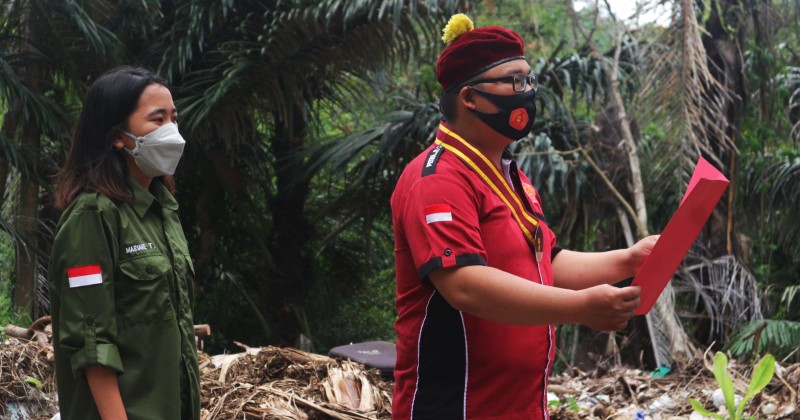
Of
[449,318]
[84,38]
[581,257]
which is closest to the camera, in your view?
[449,318]

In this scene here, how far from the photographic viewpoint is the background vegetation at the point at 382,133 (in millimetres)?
Answer: 7605

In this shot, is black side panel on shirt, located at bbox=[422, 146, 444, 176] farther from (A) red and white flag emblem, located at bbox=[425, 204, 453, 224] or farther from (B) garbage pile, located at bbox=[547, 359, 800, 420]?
(B) garbage pile, located at bbox=[547, 359, 800, 420]

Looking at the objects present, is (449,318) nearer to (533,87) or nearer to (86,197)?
(533,87)

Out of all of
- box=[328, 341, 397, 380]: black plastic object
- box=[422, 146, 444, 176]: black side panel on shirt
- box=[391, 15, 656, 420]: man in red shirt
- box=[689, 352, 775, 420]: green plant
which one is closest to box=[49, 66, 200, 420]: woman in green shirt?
box=[391, 15, 656, 420]: man in red shirt

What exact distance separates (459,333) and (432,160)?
0.43 m

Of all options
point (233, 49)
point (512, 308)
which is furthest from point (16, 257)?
point (512, 308)

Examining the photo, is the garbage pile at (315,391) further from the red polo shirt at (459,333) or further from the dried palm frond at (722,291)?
the dried palm frond at (722,291)

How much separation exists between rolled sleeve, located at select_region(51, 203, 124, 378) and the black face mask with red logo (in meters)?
1.00

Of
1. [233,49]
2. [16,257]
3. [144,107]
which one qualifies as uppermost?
[233,49]

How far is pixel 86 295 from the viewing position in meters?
2.24

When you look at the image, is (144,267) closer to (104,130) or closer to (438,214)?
(104,130)

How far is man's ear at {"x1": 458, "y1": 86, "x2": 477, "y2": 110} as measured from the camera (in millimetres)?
2439

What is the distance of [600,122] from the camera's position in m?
8.55

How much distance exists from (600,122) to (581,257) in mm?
6017
